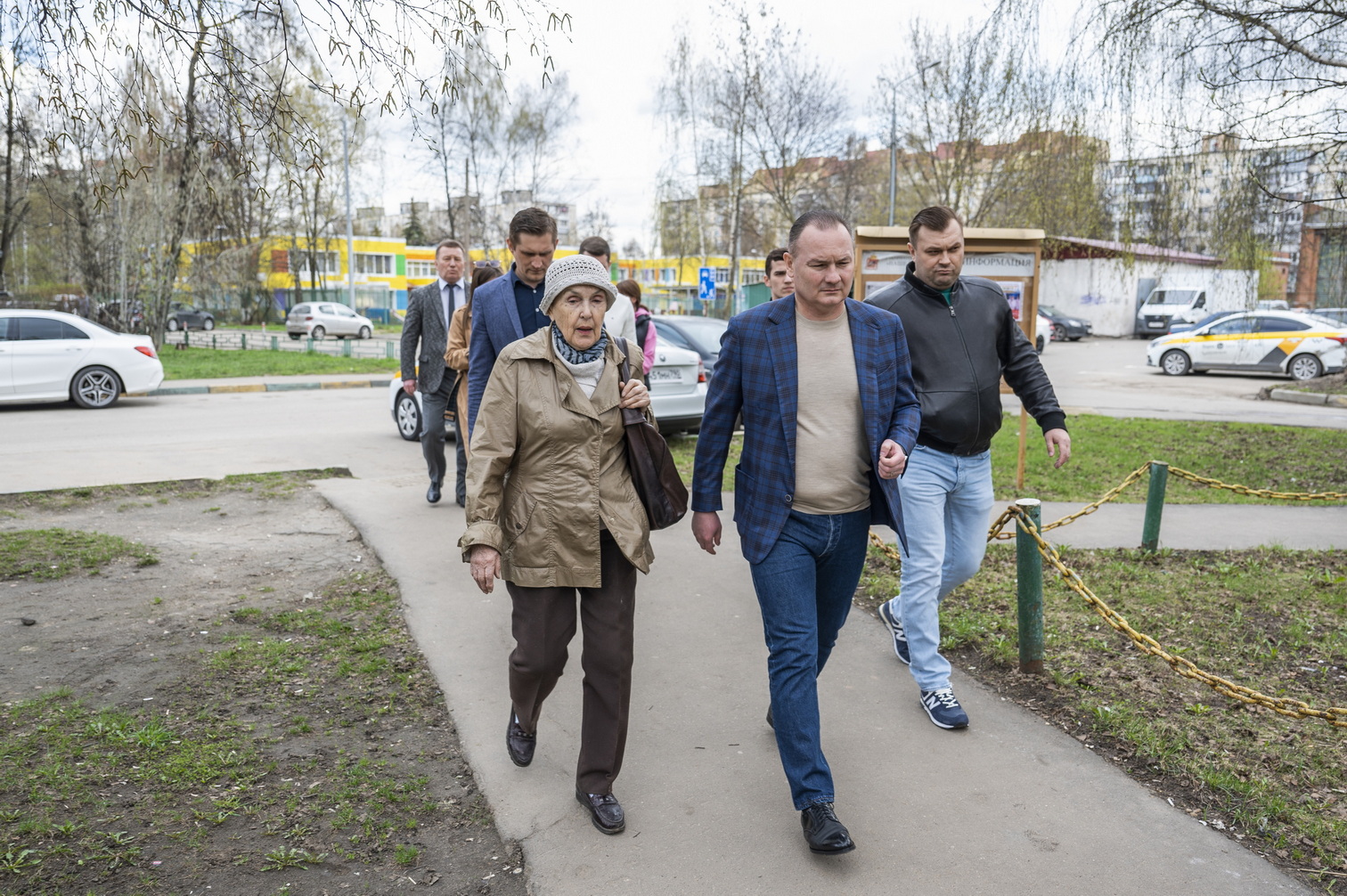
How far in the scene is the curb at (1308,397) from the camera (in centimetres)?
1716

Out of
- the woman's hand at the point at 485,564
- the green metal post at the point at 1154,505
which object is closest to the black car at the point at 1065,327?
the green metal post at the point at 1154,505

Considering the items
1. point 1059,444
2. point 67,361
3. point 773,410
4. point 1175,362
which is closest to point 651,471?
point 773,410

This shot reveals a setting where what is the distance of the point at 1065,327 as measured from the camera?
129 ft

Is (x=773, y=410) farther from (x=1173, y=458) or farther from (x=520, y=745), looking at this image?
(x=1173, y=458)

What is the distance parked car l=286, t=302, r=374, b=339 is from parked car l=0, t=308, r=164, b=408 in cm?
2747

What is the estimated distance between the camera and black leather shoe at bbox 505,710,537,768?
12.1ft

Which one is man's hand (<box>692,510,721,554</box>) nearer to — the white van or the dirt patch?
the dirt patch

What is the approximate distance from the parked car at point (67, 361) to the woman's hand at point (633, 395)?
14.3m

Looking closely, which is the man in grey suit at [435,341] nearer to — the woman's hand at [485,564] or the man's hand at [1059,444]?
the woman's hand at [485,564]

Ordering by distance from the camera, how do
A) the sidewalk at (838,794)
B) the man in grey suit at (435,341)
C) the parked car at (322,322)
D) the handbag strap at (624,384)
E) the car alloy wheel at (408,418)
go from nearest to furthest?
the sidewalk at (838,794) < the handbag strap at (624,384) < the man in grey suit at (435,341) < the car alloy wheel at (408,418) < the parked car at (322,322)

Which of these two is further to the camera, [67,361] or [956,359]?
[67,361]

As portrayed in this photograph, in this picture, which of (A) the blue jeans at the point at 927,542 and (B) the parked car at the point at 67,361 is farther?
(B) the parked car at the point at 67,361

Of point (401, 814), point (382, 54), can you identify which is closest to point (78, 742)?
point (401, 814)

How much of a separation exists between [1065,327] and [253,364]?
29854 mm
